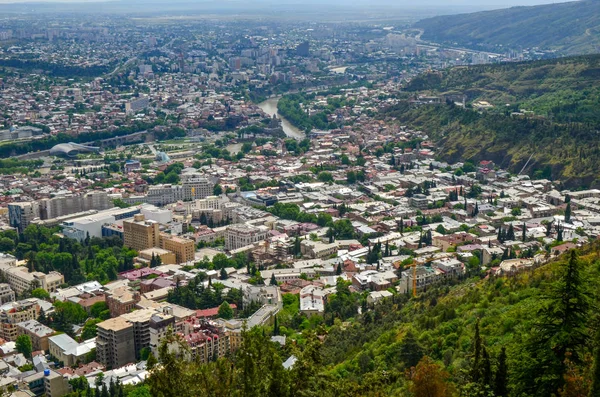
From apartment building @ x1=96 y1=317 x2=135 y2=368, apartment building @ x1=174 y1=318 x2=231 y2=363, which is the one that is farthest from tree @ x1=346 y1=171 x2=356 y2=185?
apartment building @ x1=96 y1=317 x2=135 y2=368

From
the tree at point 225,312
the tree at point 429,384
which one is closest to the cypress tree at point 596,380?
the tree at point 429,384

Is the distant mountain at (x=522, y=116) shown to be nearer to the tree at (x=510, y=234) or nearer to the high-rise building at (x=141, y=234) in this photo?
the tree at (x=510, y=234)

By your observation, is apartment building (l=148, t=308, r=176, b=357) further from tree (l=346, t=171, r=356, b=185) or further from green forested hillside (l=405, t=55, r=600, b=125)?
green forested hillside (l=405, t=55, r=600, b=125)

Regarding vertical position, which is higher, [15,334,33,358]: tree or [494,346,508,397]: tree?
[494,346,508,397]: tree

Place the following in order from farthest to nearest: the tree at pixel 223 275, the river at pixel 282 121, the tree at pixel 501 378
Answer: the river at pixel 282 121 < the tree at pixel 223 275 < the tree at pixel 501 378

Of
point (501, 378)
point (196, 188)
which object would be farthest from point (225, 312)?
point (196, 188)

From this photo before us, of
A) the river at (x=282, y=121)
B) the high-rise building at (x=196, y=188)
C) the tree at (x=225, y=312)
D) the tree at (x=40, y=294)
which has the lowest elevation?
the river at (x=282, y=121)
